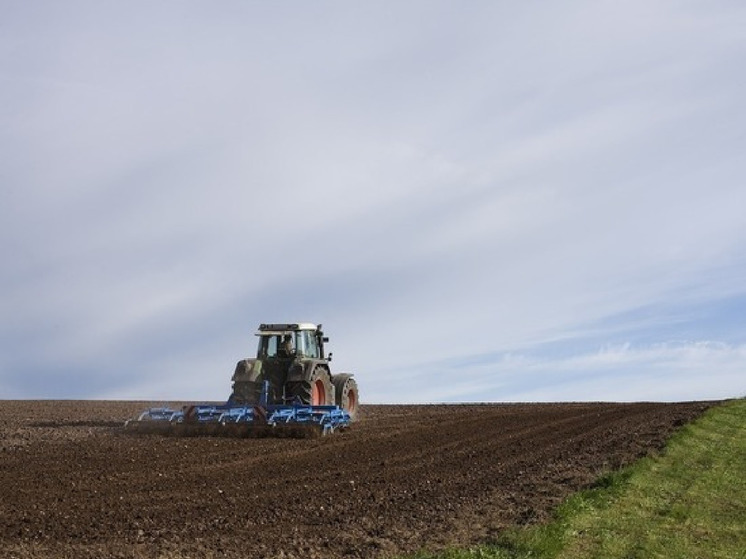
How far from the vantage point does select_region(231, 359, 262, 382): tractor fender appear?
23200 millimetres

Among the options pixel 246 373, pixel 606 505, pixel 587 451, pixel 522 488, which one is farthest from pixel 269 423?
pixel 606 505

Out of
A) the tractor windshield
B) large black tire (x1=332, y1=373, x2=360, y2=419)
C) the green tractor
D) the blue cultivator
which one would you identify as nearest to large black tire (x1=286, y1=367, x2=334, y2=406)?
the green tractor

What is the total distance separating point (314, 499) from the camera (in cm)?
1168

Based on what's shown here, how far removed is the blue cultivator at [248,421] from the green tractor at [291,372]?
1.09 metres

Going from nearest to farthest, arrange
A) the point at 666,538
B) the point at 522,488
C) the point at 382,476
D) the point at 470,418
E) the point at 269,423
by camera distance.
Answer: the point at 666,538 → the point at 522,488 → the point at 382,476 → the point at 269,423 → the point at 470,418

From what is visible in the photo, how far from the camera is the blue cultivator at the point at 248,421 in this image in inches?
811

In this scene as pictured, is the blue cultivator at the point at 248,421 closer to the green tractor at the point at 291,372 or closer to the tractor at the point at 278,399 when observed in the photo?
the tractor at the point at 278,399

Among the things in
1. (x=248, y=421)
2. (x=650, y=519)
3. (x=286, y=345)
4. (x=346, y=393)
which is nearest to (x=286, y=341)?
(x=286, y=345)

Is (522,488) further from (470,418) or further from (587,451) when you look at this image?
(470,418)

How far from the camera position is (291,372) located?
23.2 m

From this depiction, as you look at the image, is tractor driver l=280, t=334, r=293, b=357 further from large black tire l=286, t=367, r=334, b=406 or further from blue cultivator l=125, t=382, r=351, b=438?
blue cultivator l=125, t=382, r=351, b=438

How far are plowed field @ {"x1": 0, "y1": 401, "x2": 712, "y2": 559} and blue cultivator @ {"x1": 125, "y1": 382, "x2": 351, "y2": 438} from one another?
662 millimetres

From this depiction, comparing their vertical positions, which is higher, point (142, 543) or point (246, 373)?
point (246, 373)

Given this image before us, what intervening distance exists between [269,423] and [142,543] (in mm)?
11808
